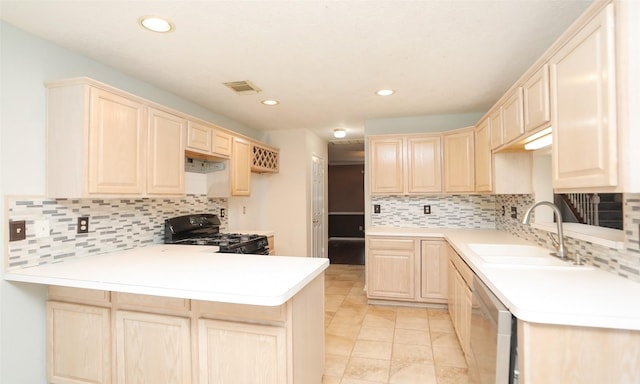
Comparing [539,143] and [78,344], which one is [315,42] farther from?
[78,344]

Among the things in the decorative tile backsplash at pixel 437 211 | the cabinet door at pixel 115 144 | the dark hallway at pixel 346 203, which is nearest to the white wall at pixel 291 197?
the decorative tile backsplash at pixel 437 211

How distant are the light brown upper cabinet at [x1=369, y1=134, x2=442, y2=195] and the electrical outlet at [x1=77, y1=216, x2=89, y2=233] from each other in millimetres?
2918

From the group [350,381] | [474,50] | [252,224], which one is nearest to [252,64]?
[474,50]

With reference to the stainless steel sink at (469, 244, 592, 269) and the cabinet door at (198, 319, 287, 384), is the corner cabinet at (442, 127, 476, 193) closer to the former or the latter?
the stainless steel sink at (469, 244, 592, 269)

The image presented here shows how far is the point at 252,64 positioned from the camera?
8.00 feet

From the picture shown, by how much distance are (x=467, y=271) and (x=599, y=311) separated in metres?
1.17

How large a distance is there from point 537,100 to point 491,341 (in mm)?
1351

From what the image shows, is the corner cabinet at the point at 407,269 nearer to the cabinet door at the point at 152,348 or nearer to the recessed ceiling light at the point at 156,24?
the cabinet door at the point at 152,348

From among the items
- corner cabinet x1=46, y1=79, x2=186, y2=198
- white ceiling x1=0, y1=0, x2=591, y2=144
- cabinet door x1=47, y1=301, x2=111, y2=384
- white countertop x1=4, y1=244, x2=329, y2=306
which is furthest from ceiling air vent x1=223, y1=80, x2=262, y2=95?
cabinet door x1=47, y1=301, x2=111, y2=384

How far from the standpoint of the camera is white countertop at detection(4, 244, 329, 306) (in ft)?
4.73

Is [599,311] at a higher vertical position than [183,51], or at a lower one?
lower

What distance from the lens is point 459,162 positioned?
364cm

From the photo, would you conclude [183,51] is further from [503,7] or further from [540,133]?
[540,133]

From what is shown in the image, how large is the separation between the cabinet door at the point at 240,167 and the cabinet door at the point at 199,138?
1.58 feet
